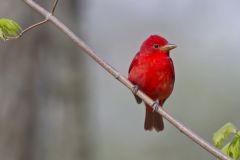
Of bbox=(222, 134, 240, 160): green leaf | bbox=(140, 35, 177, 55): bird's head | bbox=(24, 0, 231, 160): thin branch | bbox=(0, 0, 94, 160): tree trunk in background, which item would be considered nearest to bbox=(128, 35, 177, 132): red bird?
bbox=(140, 35, 177, 55): bird's head

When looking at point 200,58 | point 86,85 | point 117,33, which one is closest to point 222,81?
point 200,58

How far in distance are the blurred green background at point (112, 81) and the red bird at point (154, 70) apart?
1.07 meters

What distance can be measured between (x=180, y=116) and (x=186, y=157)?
124 cm

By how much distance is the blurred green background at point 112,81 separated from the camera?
617 cm

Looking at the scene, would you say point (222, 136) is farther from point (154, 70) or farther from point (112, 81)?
point (112, 81)

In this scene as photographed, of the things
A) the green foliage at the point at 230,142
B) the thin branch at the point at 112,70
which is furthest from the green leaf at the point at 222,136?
the thin branch at the point at 112,70

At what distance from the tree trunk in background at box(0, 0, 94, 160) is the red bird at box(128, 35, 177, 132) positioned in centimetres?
102

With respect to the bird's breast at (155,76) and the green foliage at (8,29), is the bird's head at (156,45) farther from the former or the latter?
the green foliage at (8,29)

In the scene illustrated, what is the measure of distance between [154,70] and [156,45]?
22 cm

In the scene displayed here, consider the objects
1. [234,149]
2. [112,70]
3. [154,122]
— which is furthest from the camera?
[154,122]

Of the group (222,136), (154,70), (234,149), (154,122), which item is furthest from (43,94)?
(234,149)

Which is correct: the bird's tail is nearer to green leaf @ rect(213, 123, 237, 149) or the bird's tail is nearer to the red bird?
the red bird

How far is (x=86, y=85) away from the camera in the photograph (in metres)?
6.77

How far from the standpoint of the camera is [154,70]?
5406 millimetres
